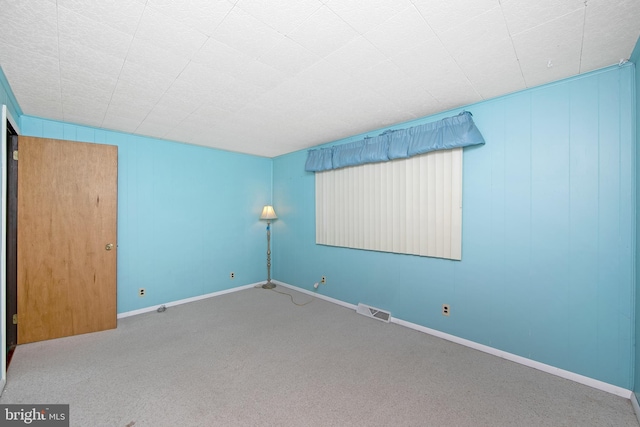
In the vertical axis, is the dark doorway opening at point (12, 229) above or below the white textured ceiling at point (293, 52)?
below

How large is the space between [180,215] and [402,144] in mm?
3287

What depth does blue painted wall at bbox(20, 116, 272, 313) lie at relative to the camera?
3383mm

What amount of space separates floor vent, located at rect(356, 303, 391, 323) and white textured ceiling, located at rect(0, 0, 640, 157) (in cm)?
240

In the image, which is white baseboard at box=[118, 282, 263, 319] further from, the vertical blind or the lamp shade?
the vertical blind

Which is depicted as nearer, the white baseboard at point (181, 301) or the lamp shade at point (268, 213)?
the white baseboard at point (181, 301)

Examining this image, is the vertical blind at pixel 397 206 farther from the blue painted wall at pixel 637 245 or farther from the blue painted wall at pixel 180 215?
the blue painted wall at pixel 180 215

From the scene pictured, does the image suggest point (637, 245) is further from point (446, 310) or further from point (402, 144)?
point (402, 144)

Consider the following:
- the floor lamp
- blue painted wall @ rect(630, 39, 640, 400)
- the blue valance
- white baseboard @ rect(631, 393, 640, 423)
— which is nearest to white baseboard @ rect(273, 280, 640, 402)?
white baseboard @ rect(631, 393, 640, 423)

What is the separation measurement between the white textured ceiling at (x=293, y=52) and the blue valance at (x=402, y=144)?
0.66ft

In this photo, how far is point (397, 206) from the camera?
3166 millimetres

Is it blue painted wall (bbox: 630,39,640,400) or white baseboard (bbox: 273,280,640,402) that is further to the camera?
white baseboard (bbox: 273,280,640,402)

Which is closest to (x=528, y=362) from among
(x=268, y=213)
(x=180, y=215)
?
(x=268, y=213)

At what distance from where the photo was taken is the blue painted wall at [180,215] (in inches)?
133

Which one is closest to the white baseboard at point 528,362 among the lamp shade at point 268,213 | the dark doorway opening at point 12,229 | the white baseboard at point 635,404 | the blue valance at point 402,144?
the white baseboard at point 635,404
